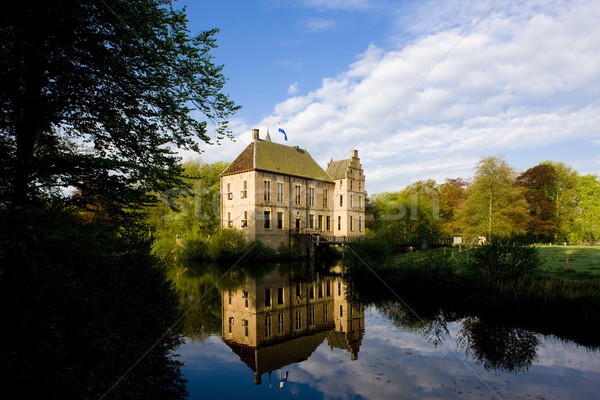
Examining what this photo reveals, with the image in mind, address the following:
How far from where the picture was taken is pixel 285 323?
11492 millimetres

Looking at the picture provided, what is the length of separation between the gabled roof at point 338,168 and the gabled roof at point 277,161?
1.07 m

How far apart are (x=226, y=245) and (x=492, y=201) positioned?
26.9m

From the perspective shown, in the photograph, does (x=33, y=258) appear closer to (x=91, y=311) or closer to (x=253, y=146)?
(x=91, y=311)

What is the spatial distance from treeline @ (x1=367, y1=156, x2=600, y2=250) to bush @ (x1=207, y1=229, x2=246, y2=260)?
40.2 ft

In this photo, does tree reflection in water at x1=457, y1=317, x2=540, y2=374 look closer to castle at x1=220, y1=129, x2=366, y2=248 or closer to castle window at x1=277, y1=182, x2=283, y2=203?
castle at x1=220, y1=129, x2=366, y2=248

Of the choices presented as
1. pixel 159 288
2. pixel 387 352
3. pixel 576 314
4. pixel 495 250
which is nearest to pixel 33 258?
pixel 159 288

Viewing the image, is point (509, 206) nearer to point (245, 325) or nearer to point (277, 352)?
point (245, 325)

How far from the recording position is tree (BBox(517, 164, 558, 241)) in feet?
131

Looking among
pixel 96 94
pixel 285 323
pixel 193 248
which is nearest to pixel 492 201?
pixel 193 248

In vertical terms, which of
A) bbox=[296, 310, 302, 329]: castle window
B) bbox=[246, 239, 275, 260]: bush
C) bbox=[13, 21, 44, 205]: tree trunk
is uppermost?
bbox=[13, 21, 44, 205]: tree trunk

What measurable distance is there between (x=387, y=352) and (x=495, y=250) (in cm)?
711

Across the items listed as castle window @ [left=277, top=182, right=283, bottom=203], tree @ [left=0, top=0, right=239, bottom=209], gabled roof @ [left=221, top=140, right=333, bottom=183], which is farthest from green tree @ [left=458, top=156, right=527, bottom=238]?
tree @ [left=0, top=0, right=239, bottom=209]

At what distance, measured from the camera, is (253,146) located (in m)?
35.4

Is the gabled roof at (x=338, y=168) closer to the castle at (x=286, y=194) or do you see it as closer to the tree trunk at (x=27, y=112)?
the castle at (x=286, y=194)
